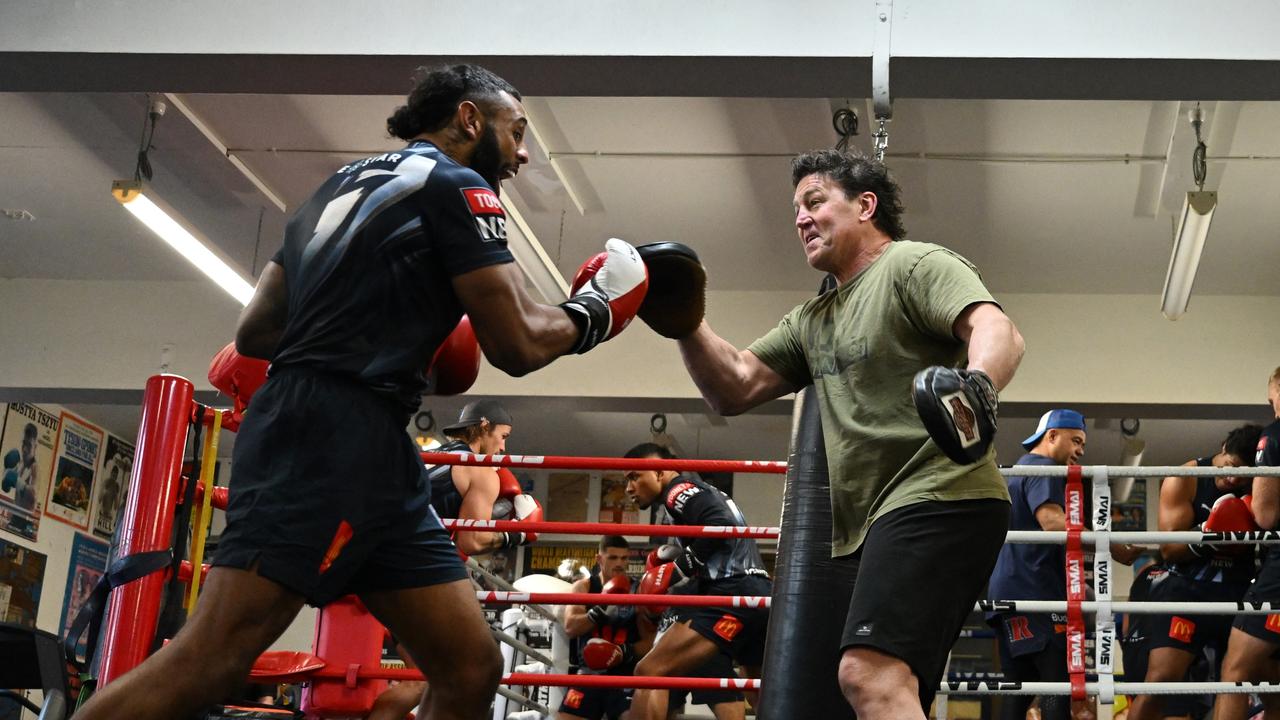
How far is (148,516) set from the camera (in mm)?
3098

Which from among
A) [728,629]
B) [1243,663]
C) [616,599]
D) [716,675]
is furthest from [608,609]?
[1243,663]

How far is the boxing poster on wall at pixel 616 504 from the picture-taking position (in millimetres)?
13041

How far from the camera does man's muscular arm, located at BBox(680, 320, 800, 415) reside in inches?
116

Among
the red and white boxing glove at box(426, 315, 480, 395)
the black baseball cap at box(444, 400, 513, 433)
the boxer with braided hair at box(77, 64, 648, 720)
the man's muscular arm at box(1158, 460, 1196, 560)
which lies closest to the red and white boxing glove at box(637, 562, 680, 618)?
the black baseball cap at box(444, 400, 513, 433)

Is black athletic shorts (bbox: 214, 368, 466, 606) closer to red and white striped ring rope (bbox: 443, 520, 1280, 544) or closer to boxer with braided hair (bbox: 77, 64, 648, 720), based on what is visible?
boxer with braided hair (bbox: 77, 64, 648, 720)

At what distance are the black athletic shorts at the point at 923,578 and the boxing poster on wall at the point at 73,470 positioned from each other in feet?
36.0

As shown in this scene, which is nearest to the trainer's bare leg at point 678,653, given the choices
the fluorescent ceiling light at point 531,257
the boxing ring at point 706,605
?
the boxing ring at point 706,605

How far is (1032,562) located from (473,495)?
221 cm

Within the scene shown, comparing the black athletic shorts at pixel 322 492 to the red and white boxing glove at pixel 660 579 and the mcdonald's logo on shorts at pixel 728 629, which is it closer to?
the mcdonald's logo on shorts at pixel 728 629

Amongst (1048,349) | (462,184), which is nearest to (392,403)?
(462,184)

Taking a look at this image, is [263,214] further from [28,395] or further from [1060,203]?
[1060,203]

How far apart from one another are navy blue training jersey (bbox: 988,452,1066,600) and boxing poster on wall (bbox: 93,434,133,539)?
968 cm

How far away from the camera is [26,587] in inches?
444

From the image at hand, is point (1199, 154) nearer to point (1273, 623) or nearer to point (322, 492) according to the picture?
point (1273, 623)
